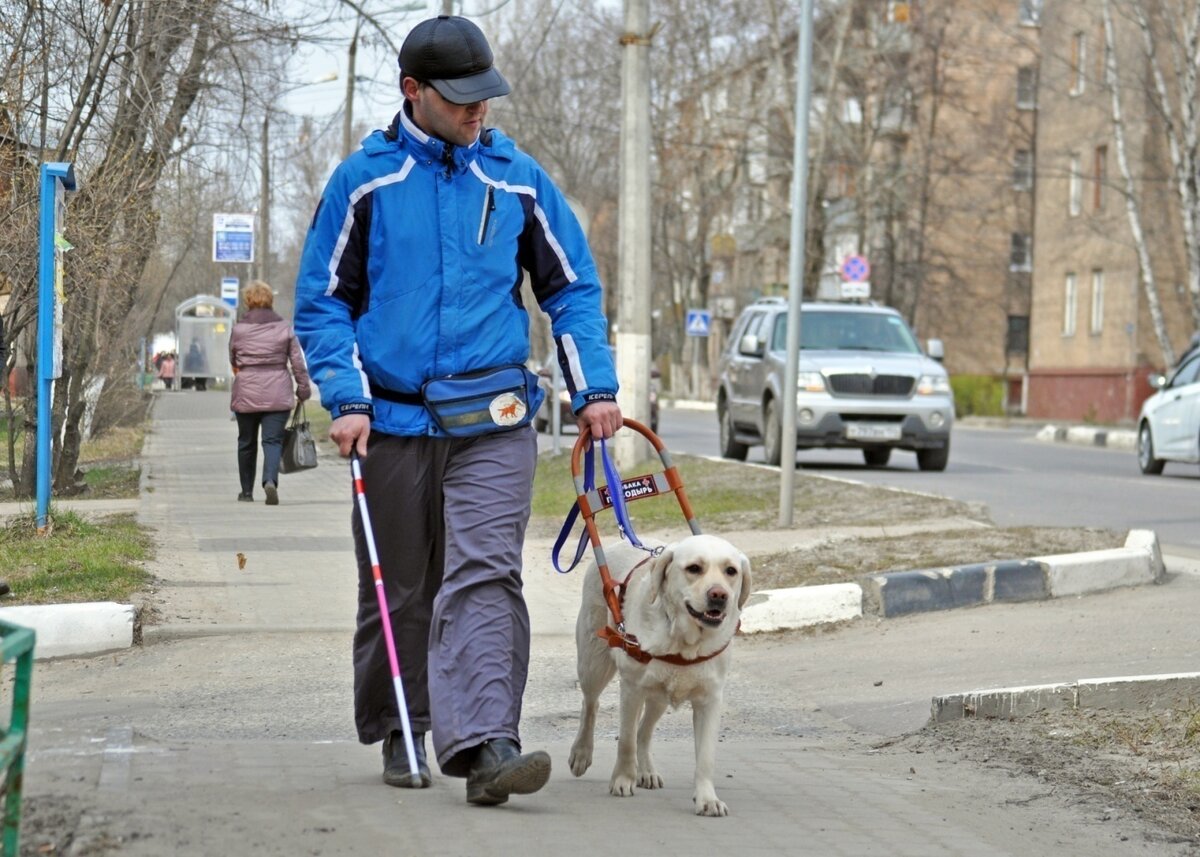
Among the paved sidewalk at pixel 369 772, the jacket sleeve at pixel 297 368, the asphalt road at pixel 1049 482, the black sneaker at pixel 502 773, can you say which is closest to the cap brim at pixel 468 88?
the black sneaker at pixel 502 773

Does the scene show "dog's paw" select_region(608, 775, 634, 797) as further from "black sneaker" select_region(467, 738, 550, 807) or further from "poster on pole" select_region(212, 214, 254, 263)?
"poster on pole" select_region(212, 214, 254, 263)

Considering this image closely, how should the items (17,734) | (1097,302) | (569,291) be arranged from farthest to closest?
(1097,302) < (569,291) < (17,734)

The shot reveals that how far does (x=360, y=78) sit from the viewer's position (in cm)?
1848

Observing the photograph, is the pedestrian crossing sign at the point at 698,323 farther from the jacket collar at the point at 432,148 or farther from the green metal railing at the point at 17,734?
the green metal railing at the point at 17,734

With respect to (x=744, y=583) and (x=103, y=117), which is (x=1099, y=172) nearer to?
Result: (x=103, y=117)

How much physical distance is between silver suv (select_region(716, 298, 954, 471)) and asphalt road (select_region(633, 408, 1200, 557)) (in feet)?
1.37

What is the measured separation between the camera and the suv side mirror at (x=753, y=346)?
21.0 meters

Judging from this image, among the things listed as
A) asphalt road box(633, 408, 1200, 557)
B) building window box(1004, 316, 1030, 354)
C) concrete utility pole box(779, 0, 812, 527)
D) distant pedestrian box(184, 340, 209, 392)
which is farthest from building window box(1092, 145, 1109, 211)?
concrete utility pole box(779, 0, 812, 527)

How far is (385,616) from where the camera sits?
5016mm

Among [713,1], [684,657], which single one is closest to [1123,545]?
[684,657]

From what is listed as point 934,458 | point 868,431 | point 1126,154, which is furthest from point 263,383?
point 1126,154

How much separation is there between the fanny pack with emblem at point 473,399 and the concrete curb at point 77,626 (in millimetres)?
3492

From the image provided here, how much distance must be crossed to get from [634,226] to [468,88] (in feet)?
44.9

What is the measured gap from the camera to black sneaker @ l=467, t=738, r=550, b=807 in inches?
185
